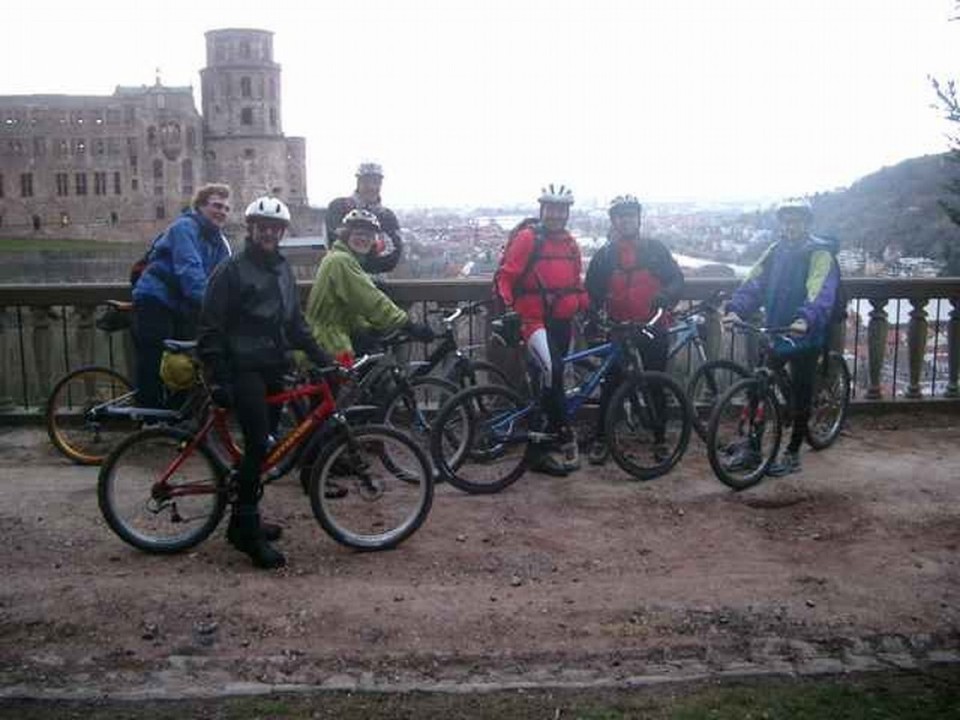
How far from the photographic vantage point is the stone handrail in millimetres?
9062

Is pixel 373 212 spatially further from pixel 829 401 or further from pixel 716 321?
pixel 829 401

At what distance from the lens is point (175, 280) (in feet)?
24.7

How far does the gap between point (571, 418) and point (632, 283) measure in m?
1.13

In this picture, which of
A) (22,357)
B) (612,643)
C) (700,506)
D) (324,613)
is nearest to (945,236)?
(700,506)

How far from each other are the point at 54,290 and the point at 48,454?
1491mm

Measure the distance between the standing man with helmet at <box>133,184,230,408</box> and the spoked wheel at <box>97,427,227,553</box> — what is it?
1.68 m

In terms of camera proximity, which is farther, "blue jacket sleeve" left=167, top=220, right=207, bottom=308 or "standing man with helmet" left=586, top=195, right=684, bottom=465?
"standing man with helmet" left=586, top=195, right=684, bottom=465

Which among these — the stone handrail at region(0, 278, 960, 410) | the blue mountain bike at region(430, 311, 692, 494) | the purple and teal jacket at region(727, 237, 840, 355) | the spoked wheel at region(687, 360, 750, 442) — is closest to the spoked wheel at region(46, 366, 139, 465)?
the stone handrail at region(0, 278, 960, 410)

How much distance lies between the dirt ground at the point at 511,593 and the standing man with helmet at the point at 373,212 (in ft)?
5.82

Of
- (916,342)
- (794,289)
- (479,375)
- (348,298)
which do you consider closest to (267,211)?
(348,298)

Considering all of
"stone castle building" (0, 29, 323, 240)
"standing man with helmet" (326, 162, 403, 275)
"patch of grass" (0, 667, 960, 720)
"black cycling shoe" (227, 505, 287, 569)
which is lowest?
"patch of grass" (0, 667, 960, 720)

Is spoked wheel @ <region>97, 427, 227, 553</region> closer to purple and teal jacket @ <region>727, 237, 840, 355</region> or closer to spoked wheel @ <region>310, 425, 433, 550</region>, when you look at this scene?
spoked wheel @ <region>310, 425, 433, 550</region>

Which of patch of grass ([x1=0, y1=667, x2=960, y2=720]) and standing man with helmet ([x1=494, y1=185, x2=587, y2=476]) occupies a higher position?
standing man with helmet ([x1=494, y1=185, x2=587, y2=476])

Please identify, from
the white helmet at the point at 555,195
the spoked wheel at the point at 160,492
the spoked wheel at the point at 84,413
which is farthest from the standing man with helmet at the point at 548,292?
the spoked wheel at the point at 84,413
